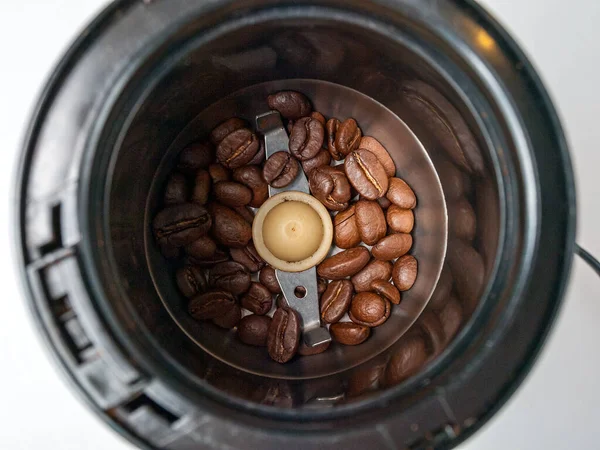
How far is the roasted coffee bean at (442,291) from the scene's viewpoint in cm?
87

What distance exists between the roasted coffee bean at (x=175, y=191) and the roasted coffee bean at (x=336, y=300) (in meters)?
0.31

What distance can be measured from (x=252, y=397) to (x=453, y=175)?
1.57 ft

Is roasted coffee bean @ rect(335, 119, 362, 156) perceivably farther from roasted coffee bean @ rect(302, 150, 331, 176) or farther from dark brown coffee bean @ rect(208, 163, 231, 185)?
dark brown coffee bean @ rect(208, 163, 231, 185)

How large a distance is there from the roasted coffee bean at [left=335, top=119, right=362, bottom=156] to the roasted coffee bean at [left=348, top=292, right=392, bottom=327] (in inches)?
10.4

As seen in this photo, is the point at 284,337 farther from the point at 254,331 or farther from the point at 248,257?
the point at 248,257

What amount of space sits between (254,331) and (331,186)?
29 cm

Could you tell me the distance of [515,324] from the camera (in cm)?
67

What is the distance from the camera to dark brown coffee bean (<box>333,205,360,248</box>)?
97 centimetres

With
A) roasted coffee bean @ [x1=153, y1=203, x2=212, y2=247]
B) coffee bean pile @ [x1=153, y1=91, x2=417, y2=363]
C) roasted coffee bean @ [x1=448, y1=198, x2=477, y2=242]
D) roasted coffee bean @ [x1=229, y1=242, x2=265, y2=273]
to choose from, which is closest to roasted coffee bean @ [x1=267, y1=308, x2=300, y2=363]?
coffee bean pile @ [x1=153, y1=91, x2=417, y2=363]

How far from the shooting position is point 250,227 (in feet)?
3.25

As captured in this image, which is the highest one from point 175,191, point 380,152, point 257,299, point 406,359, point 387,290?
point 175,191

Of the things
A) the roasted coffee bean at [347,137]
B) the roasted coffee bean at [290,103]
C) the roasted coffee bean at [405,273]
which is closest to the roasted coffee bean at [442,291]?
the roasted coffee bean at [405,273]

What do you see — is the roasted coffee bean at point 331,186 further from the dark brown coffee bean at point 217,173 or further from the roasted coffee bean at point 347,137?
the dark brown coffee bean at point 217,173

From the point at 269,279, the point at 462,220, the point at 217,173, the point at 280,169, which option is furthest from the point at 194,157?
the point at 462,220
